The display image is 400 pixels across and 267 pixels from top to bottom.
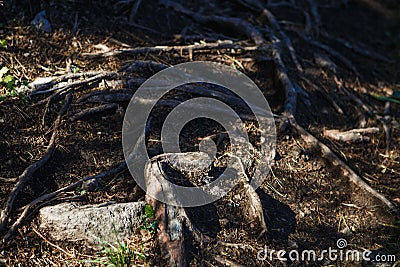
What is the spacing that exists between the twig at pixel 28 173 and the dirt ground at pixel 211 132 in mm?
47

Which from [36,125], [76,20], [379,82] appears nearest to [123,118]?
[36,125]

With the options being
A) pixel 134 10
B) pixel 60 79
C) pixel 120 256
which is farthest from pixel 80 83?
pixel 120 256

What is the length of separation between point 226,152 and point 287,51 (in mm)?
2028

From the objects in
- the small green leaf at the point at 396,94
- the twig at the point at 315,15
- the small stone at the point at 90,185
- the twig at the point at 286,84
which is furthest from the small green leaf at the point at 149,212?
the twig at the point at 315,15

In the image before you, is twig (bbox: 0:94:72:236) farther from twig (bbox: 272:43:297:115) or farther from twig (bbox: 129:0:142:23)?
twig (bbox: 272:43:297:115)

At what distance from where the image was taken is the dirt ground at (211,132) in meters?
3.65

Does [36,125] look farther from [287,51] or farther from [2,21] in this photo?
[287,51]

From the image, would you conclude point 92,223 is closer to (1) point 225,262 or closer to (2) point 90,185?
(2) point 90,185

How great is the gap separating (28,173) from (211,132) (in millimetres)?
1629

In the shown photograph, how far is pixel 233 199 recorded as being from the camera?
3.89 meters

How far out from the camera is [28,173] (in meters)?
3.69

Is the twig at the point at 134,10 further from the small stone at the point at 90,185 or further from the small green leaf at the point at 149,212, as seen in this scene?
the small green leaf at the point at 149,212

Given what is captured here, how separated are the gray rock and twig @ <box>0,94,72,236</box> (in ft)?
0.77

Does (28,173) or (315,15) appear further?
(315,15)
